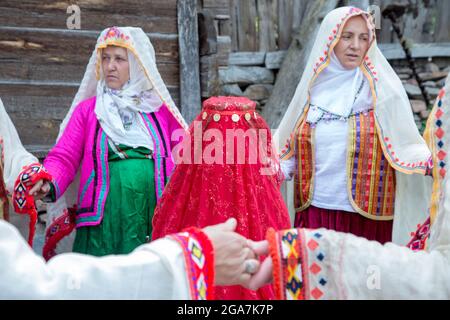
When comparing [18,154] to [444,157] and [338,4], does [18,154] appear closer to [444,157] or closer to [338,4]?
[444,157]

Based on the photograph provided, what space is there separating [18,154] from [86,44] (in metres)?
2.04

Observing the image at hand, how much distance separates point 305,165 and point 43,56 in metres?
2.61

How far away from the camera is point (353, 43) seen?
155 inches

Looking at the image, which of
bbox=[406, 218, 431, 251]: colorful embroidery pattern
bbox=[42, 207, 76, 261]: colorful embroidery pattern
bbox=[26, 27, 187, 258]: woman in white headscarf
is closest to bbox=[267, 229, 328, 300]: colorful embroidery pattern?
bbox=[406, 218, 431, 251]: colorful embroidery pattern

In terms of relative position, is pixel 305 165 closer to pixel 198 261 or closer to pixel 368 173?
pixel 368 173

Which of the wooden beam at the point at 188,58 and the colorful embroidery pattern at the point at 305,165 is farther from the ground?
the wooden beam at the point at 188,58

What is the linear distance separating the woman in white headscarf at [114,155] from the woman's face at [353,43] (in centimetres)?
110

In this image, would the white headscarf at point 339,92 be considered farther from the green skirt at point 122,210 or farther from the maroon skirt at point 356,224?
the green skirt at point 122,210

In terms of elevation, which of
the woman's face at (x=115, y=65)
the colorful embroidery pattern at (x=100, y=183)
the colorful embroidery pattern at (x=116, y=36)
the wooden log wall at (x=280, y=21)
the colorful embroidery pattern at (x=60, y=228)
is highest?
the wooden log wall at (x=280, y=21)

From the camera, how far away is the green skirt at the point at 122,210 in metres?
3.87

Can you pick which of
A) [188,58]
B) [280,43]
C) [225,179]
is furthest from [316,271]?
[280,43]

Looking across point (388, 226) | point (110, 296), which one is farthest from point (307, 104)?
point (110, 296)

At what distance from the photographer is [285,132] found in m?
4.22

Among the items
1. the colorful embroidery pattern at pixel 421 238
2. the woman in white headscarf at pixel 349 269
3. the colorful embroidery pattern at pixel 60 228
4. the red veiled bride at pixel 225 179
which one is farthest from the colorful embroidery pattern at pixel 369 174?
the woman in white headscarf at pixel 349 269
